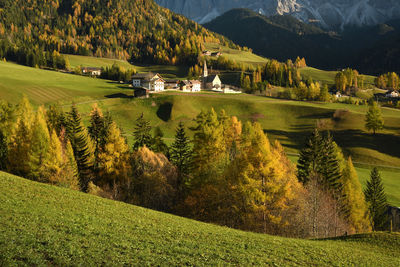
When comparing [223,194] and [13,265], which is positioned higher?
[13,265]

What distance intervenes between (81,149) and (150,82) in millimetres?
84264

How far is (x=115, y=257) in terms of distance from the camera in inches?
625

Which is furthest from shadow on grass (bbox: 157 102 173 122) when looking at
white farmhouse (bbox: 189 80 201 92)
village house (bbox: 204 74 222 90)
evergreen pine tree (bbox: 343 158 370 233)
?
evergreen pine tree (bbox: 343 158 370 233)

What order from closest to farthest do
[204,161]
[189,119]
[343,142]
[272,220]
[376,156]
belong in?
1. [272,220]
2. [204,161]
3. [376,156]
4. [343,142]
5. [189,119]

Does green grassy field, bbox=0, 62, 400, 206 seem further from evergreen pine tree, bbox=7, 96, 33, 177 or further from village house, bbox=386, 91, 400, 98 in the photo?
village house, bbox=386, 91, 400, 98

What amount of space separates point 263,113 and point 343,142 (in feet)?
94.2

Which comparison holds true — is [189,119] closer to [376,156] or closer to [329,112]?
[329,112]

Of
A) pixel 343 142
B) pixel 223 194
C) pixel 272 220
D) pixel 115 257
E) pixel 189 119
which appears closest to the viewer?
pixel 115 257

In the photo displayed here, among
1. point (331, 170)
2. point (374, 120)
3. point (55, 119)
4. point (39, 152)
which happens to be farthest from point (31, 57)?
point (331, 170)

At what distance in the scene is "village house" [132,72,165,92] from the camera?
130500 mm

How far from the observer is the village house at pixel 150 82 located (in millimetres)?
130500

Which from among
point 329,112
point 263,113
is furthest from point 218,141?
point 329,112

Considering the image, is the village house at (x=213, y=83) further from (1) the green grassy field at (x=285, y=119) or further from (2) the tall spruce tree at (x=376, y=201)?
(2) the tall spruce tree at (x=376, y=201)

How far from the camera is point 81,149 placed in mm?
50656
